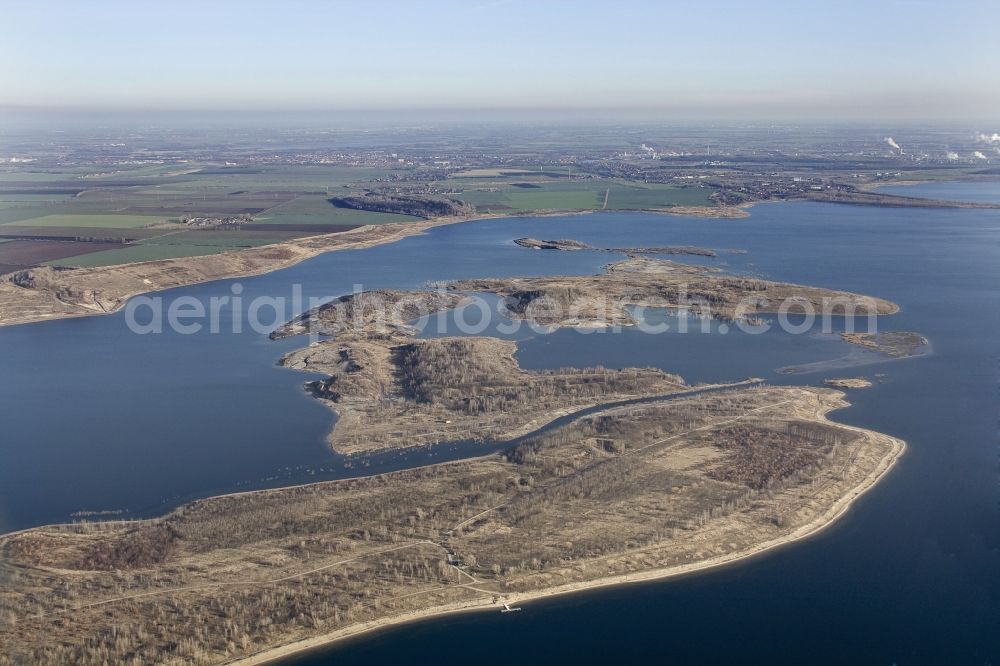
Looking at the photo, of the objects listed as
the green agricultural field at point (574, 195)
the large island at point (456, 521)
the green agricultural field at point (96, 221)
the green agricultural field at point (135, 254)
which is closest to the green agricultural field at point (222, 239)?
the green agricultural field at point (135, 254)

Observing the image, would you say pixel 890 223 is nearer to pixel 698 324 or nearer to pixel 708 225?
pixel 708 225

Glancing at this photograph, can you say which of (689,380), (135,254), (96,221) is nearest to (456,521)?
(689,380)

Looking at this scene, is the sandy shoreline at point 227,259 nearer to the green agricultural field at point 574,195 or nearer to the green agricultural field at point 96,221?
the green agricultural field at point 574,195

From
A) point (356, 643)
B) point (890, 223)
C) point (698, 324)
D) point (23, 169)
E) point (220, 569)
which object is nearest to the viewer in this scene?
point (356, 643)

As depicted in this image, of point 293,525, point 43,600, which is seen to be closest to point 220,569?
point 293,525

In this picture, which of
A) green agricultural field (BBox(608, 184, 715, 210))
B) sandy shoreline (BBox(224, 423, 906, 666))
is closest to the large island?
sandy shoreline (BBox(224, 423, 906, 666))
